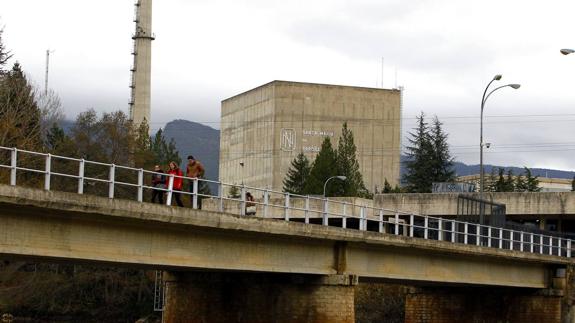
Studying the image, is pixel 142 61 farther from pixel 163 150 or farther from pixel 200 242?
pixel 200 242

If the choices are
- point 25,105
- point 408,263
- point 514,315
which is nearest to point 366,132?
point 25,105

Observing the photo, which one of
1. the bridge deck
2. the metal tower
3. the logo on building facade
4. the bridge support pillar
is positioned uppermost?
the metal tower

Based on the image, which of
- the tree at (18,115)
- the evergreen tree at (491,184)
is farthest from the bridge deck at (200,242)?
the evergreen tree at (491,184)

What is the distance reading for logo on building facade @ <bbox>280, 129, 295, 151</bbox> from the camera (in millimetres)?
125688

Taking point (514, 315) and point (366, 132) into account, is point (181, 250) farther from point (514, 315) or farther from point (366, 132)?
point (366, 132)

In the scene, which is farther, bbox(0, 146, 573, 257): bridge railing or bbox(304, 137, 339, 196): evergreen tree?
bbox(304, 137, 339, 196): evergreen tree

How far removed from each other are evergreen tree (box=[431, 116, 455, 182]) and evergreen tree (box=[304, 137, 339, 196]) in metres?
21.1

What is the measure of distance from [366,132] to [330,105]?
5297 millimetres

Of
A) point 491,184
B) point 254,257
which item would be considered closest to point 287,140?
point 491,184

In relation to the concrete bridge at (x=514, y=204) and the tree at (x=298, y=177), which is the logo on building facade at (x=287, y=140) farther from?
the concrete bridge at (x=514, y=204)

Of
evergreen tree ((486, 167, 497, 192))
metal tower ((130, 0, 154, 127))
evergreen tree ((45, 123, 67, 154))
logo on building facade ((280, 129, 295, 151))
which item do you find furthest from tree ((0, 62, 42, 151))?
evergreen tree ((486, 167, 497, 192))

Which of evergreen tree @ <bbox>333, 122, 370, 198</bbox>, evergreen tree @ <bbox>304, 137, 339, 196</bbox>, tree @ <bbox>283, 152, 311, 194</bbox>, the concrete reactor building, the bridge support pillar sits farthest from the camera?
the concrete reactor building

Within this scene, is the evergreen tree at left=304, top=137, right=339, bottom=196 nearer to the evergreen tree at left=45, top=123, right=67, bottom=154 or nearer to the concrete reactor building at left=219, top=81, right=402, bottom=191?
the evergreen tree at left=45, top=123, right=67, bottom=154

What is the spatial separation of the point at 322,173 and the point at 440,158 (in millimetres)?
26087
